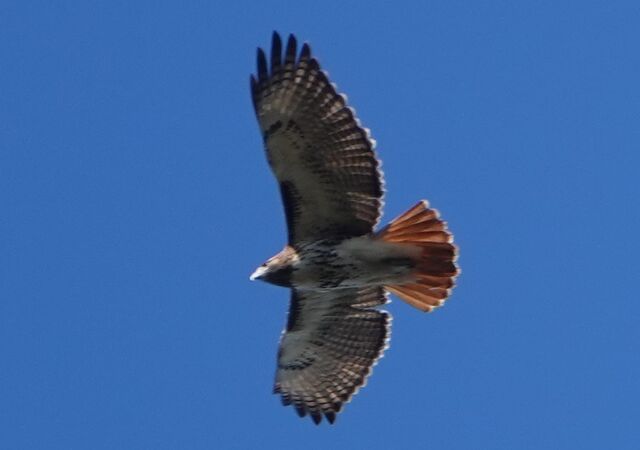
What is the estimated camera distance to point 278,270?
12273mm

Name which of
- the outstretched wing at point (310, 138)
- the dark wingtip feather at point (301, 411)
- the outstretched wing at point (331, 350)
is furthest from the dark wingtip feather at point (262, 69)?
the dark wingtip feather at point (301, 411)

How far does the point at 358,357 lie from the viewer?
13.5m

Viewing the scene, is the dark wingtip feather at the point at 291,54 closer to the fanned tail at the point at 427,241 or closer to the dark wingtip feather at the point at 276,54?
the dark wingtip feather at the point at 276,54

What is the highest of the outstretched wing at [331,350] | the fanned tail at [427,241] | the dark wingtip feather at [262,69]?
the dark wingtip feather at [262,69]

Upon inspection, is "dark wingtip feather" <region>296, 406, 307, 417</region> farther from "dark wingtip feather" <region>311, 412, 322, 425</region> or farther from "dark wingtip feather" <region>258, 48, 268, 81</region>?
"dark wingtip feather" <region>258, 48, 268, 81</region>

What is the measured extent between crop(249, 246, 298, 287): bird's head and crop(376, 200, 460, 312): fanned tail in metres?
0.76

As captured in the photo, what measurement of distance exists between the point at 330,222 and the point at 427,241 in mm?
823

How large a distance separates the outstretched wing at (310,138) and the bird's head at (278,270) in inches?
16.5

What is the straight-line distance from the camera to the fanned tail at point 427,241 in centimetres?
1224

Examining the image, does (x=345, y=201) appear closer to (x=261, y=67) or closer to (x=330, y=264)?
(x=330, y=264)

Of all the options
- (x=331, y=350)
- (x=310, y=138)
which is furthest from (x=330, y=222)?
(x=331, y=350)

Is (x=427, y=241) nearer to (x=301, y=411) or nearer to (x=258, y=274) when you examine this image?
(x=258, y=274)

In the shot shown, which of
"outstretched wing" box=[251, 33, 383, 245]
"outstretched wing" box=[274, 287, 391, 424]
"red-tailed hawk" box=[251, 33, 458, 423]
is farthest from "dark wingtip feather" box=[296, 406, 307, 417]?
"outstretched wing" box=[251, 33, 383, 245]

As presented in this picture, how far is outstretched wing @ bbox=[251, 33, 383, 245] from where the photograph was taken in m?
11.9
